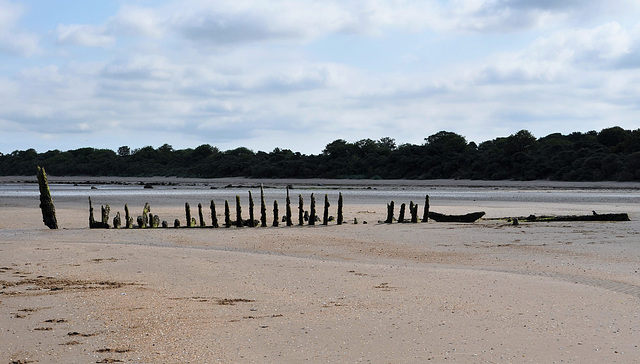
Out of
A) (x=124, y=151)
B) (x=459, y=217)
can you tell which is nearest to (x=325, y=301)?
(x=459, y=217)

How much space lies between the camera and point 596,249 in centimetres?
1536

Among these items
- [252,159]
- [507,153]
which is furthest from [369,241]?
[252,159]

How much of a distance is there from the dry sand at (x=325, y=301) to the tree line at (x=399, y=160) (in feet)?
178

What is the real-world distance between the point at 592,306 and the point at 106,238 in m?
14.5

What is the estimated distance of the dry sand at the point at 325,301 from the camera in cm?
673

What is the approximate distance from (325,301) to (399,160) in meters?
82.4

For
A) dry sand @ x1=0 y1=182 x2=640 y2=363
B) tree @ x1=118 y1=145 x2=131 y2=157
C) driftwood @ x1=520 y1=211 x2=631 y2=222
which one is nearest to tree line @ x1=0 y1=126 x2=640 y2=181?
tree @ x1=118 y1=145 x2=131 y2=157

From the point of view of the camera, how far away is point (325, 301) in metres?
9.33

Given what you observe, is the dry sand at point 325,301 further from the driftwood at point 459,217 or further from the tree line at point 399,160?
the tree line at point 399,160

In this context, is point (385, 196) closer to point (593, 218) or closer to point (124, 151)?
point (593, 218)

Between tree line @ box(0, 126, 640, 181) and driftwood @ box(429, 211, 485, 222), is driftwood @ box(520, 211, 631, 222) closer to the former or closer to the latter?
driftwood @ box(429, 211, 485, 222)

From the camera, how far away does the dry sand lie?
22.1 feet

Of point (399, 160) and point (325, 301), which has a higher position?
point (399, 160)

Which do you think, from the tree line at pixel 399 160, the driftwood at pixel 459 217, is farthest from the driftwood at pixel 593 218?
the tree line at pixel 399 160
